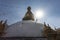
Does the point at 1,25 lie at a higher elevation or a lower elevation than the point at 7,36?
higher

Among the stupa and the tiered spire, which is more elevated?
the tiered spire

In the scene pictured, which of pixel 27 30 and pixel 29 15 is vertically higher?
pixel 29 15

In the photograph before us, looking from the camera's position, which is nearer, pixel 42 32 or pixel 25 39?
pixel 25 39

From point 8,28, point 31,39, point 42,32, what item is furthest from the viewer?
point 8,28

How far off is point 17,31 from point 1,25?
2420mm

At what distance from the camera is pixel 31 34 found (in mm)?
20438

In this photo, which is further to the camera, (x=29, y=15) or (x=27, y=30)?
(x=29, y=15)

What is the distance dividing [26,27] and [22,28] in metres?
0.55

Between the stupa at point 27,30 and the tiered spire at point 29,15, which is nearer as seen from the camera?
the stupa at point 27,30

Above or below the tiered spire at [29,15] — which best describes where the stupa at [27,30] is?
below

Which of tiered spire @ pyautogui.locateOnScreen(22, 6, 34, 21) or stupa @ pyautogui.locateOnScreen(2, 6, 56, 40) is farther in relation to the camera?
tiered spire @ pyautogui.locateOnScreen(22, 6, 34, 21)

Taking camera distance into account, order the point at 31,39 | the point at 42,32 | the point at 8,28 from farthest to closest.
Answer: the point at 8,28 < the point at 42,32 < the point at 31,39

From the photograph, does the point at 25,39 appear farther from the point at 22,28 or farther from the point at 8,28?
the point at 8,28

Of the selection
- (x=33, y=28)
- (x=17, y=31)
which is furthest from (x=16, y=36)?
(x=33, y=28)
